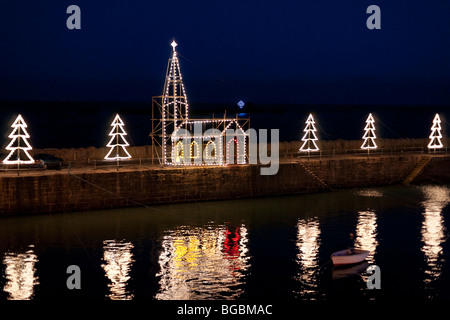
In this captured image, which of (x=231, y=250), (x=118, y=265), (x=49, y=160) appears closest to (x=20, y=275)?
(x=118, y=265)

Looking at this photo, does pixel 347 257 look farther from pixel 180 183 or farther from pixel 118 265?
pixel 180 183

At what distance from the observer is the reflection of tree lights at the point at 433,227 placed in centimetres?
2730

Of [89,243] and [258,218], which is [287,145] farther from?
[89,243]

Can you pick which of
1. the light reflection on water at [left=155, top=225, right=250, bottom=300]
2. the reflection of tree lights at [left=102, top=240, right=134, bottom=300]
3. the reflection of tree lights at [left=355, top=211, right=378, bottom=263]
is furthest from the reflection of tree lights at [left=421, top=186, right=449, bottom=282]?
the reflection of tree lights at [left=102, top=240, right=134, bottom=300]

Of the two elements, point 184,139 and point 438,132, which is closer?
point 184,139

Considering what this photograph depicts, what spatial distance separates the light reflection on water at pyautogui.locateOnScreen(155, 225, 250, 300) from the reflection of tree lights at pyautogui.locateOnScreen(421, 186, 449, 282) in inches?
347

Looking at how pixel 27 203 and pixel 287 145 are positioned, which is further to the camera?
pixel 287 145

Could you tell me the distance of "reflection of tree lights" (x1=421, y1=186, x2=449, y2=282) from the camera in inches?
1075

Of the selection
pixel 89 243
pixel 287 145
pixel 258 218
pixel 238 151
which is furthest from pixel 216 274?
pixel 287 145

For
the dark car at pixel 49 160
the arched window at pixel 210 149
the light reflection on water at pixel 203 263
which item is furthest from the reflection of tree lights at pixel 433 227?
the dark car at pixel 49 160

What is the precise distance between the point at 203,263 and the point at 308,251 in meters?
5.81

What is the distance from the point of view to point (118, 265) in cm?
2703

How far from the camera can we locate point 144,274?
25688 mm
